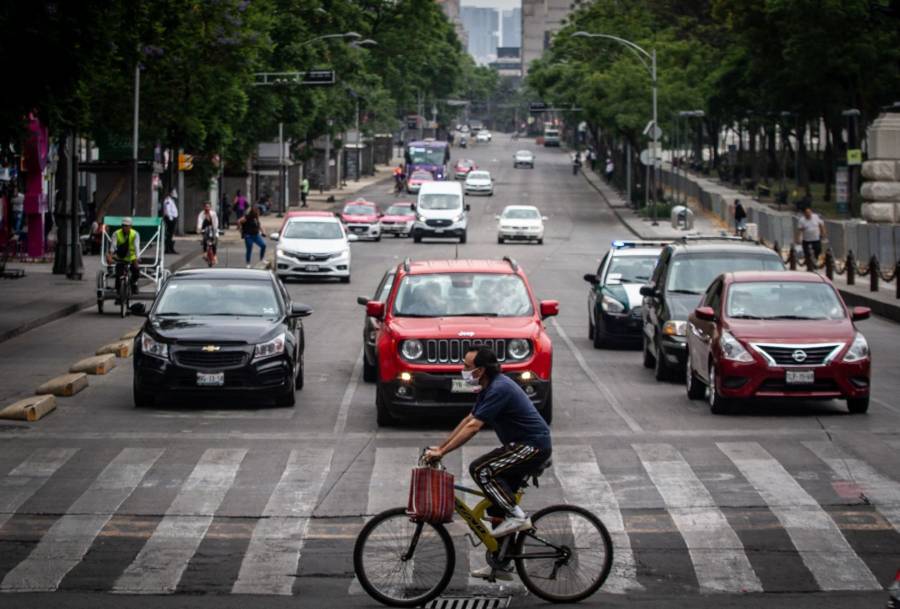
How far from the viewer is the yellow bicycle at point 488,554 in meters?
10.7

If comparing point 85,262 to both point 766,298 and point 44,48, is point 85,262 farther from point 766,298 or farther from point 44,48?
point 766,298

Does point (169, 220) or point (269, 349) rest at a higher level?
point (169, 220)

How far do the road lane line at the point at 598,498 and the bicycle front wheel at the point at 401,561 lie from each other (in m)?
1.34

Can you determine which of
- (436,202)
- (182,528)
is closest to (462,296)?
(182,528)

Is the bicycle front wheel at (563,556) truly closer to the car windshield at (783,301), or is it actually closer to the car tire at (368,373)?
the car windshield at (783,301)

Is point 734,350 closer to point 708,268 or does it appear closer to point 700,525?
point 708,268

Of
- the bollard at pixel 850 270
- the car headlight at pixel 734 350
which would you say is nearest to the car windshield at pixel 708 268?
the car headlight at pixel 734 350

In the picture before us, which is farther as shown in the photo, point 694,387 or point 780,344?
point 694,387

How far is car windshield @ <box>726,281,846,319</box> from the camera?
2025 centimetres

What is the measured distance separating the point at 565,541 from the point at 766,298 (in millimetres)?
10248

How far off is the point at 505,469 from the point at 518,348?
764 centimetres

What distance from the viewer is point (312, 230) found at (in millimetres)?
45500

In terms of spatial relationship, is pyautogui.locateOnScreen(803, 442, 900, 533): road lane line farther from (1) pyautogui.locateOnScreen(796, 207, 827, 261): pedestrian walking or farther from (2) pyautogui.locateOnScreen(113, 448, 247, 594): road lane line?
A: (1) pyautogui.locateOnScreen(796, 207, 827, 261): pedestrian walking

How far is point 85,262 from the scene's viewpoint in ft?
168
